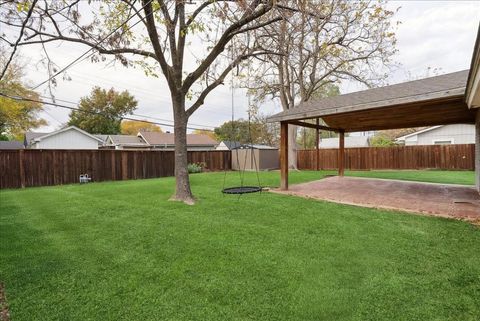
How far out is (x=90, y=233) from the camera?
4.08m

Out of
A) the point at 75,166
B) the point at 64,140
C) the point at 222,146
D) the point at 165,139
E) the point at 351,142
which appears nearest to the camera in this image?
the point at 75,166

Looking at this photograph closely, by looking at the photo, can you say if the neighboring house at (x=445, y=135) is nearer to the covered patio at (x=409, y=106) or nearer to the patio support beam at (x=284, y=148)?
the covered patio at (x=409, y=106)

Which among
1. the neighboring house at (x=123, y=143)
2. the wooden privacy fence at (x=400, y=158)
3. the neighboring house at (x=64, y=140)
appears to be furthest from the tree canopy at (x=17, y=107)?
the wooden privacy fence at (x=400, y=158)

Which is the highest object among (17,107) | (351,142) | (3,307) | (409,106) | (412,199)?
(17,107)

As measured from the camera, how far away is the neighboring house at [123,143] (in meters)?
23.2

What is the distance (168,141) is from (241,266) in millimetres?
23784

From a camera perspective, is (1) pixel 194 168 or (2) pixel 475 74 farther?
(1) pixel 194 168

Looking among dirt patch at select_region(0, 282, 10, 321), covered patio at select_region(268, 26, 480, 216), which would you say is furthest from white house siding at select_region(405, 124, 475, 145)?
dirt patch at select_region(0, 282, 10, 321)

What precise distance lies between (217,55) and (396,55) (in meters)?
10.9

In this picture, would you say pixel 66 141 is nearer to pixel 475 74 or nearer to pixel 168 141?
pixel 168 141

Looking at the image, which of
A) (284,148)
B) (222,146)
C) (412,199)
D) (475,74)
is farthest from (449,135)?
(222,146)

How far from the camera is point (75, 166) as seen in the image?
11.2 m

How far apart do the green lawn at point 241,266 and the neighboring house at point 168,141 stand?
65.7 ft

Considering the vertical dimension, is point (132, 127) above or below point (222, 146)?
above
